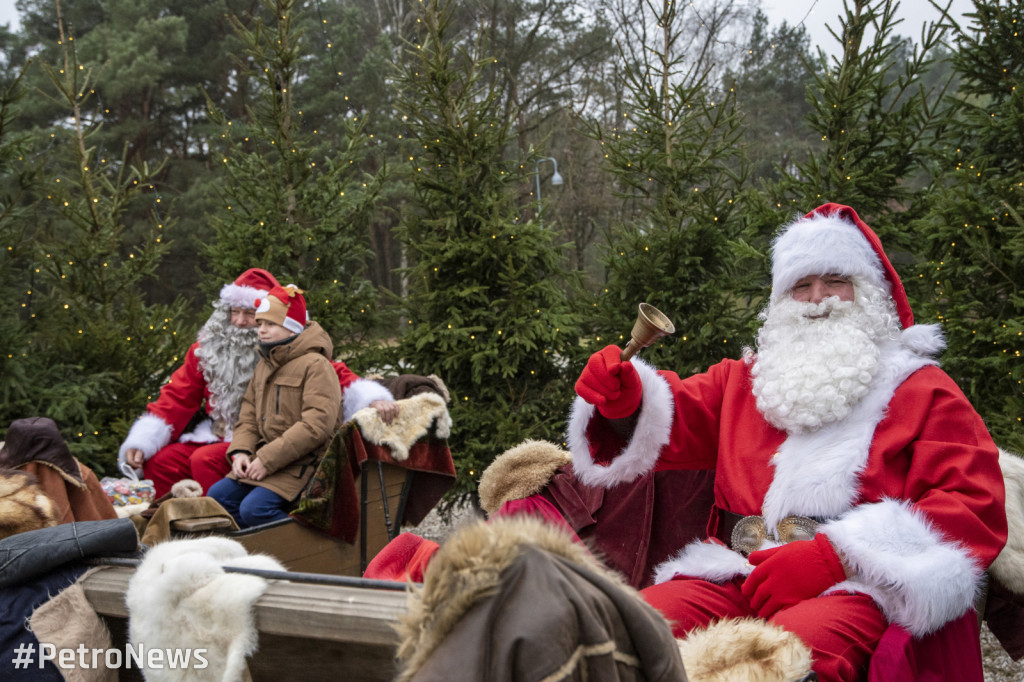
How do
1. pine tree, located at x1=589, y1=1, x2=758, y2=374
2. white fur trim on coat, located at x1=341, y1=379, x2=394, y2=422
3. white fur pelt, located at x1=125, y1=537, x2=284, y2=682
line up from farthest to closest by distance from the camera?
pine tree, located at x1=589, y1=1, x2=758, y2=374, white fur trim on coat, located at x1=341, y1=379, x2=394, y2=422, white fur pelt, located at x1=125, y1=537, x2=284, y2=682

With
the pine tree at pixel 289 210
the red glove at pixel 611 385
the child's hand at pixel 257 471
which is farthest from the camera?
the pine tree at pixel 289 210

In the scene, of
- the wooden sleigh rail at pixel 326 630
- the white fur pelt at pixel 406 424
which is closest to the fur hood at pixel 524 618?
the wooden sleigh rail at pixel 326 630

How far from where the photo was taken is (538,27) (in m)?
18.4

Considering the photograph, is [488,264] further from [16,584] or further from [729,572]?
[16,584]

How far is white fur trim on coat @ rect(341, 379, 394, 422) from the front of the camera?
4.88 meters

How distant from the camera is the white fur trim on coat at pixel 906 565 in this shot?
Answer: 2166 millimetres

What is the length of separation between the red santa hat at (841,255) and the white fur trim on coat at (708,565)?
113cm

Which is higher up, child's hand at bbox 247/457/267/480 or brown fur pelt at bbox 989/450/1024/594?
brown fur pelt at bbox 989/450/1024/594

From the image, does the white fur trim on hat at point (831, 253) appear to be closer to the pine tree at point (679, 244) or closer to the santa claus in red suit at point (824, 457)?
the santa claus in red suit at point (824, 457)

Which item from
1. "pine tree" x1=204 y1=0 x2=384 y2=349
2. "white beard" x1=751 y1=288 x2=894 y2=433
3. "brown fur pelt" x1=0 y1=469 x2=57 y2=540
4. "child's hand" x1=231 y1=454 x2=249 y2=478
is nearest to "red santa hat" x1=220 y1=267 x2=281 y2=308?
"child's hand" x1=231 y1=454 x2=249 y2=478

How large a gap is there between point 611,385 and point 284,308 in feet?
8.67

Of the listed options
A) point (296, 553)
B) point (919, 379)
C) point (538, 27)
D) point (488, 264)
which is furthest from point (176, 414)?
point (538, 27)
